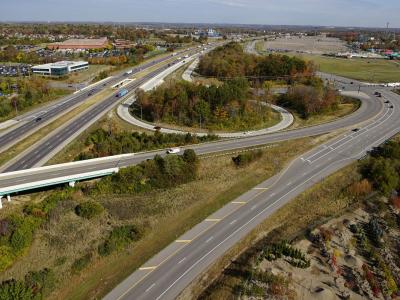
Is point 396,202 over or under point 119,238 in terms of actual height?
over

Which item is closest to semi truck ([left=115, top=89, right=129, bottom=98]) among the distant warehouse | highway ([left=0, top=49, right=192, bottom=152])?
highway ([left=0, top=49, right=192, bottom=152])

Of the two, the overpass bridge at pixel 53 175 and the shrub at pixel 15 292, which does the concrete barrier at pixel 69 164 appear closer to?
the overpass bridge at pixel 53 175

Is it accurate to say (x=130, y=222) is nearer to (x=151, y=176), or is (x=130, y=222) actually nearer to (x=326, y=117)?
(x=151, y=176)

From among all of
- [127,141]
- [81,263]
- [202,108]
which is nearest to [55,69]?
[202,108]

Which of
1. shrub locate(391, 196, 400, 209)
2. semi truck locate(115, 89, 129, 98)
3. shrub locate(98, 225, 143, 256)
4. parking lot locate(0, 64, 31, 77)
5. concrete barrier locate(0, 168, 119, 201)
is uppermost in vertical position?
parking lot locate(0, 64, 31, 77)

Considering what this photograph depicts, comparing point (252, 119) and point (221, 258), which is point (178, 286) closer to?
point (221, 258)

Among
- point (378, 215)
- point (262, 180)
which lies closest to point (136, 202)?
point (262, 180)

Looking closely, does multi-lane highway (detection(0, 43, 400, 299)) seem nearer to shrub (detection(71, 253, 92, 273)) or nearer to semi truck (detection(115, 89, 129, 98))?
shrub (detection(71, 253, 92, 273))
